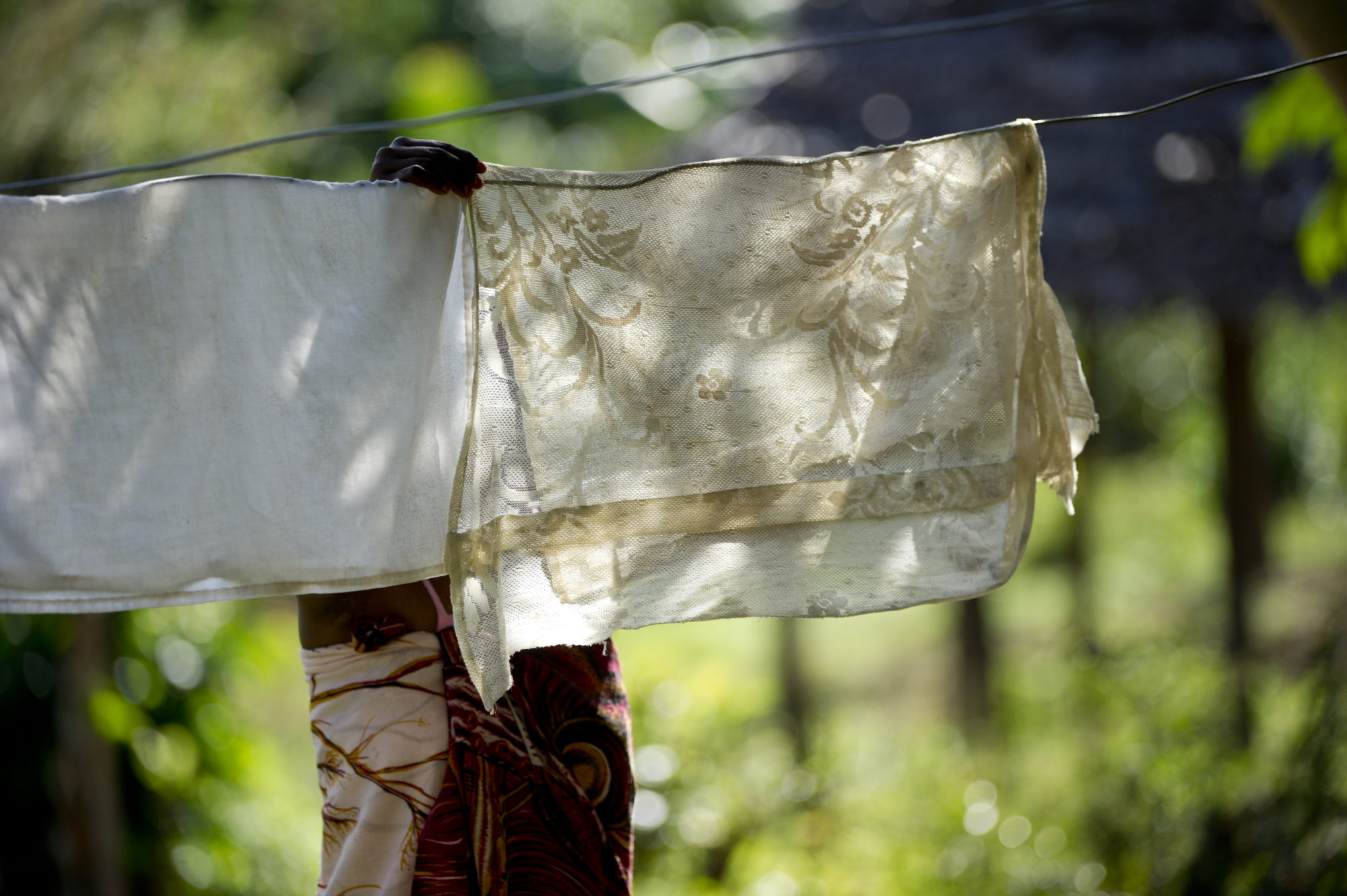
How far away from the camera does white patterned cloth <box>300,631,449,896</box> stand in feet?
4.45

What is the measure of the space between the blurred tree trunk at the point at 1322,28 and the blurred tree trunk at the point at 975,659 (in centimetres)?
472

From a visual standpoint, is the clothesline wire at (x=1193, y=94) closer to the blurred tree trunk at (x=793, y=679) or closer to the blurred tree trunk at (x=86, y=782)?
the blurred tree trunk at (x=86, y=782)

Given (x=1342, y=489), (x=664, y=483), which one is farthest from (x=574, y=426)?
(x=1342, y=489)

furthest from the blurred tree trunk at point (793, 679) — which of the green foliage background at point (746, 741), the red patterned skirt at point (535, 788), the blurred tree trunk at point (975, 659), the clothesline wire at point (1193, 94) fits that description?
the clothesline wire at point (1193, 94)

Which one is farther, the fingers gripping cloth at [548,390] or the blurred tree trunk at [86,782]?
the blurred tree trunk at [86,782]

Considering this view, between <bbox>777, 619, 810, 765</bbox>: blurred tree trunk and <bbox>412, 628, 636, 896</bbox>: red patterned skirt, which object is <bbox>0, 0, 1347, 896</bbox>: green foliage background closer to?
<bbox>777, 619, 810, 765</bbox>: blurred tree trunk

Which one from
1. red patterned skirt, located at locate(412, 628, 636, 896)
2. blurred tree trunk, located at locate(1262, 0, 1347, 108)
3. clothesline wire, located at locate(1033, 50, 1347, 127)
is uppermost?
blurred tree trunk, located at locate(1262, 0, 1347, 108)

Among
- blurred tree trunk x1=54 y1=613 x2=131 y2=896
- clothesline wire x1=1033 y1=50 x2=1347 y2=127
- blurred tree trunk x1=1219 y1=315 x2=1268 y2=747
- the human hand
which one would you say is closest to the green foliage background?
blurred tree trunk x1=54 y1=613 x2=131 y2=896

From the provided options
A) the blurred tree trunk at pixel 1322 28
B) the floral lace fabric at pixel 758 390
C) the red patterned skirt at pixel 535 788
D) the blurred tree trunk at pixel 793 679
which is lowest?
the blurred tree trunk at pixel 793 679

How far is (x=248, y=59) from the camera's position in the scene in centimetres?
369

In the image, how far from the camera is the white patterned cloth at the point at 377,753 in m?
1.36

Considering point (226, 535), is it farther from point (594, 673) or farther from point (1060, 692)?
point (1060, 692)

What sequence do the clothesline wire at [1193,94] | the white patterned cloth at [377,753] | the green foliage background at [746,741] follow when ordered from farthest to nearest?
the green foliage background at [746,741]
the white patterned cloth at [377,753]
the clothesline wire at [1193,94]

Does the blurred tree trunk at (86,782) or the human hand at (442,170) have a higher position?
the human hand at (442,170)
